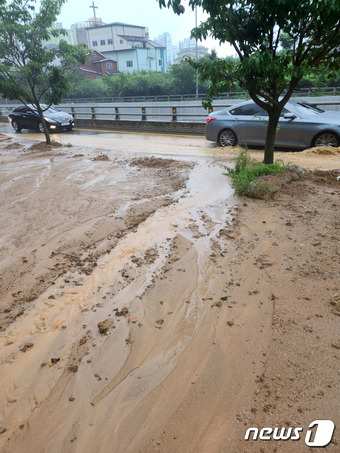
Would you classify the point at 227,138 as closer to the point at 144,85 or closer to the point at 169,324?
the point at 169,324

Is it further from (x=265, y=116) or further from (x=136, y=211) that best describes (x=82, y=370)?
(x=265, y=116)

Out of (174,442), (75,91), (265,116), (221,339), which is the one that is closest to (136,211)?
(221,339)

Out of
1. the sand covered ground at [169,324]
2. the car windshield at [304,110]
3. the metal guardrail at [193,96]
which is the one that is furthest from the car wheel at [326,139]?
the metal guardrail at [193,96]

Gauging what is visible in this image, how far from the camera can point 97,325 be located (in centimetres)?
287

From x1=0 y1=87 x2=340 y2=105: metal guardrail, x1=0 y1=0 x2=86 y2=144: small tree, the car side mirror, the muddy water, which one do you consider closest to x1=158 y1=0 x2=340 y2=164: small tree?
the car side mirror

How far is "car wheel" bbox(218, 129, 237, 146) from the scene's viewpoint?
10.6m

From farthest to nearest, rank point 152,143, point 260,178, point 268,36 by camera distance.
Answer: point 152,143
point 260,178
point 268,36

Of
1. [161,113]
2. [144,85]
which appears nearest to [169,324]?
[161,113]

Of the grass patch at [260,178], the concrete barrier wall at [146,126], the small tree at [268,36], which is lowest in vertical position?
the grass patch at [260,178]

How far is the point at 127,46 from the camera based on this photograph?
64.5m

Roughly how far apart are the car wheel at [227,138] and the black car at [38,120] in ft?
36.3

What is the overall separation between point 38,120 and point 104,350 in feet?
61.3

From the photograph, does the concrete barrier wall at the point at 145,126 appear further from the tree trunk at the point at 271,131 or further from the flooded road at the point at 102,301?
the flooded road at the point at 102,301

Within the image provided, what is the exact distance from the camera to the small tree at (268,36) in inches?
201
